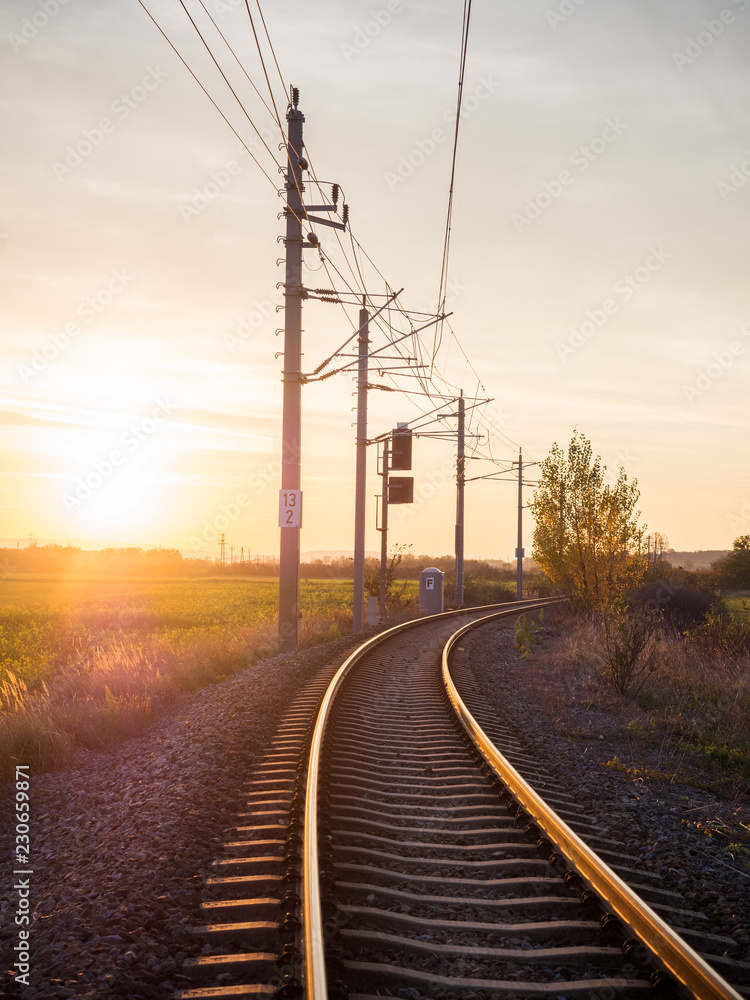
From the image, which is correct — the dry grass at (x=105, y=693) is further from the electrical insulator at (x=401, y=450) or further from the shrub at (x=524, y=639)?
the electrical insulator at (x=401, y=450)

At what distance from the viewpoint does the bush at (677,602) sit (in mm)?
23100

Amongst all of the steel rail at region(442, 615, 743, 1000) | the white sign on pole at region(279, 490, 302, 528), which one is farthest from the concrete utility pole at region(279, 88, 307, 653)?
the steel rail at region(442, 615, 743, 1000)

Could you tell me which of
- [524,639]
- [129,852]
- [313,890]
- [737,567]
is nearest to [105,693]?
[129,852]

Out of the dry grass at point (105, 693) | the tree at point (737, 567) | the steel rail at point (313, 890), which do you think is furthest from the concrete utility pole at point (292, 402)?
the tree at point (737, 567)

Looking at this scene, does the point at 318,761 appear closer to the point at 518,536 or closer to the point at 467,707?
the point at 467,707

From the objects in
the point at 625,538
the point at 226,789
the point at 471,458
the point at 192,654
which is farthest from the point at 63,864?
the point at 471,458

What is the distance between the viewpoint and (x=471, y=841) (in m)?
4.97

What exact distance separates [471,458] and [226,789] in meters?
28.4

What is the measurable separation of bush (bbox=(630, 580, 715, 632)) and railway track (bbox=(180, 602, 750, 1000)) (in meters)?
18.1

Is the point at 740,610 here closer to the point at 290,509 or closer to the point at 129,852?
the point at 290,509

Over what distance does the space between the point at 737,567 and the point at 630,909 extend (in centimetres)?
6006

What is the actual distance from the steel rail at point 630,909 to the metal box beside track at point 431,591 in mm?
22082

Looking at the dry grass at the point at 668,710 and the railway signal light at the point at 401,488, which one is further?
the railway signal light at the point at 401,488

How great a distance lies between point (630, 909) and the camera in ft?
12.0
